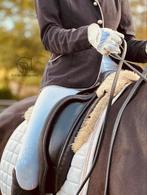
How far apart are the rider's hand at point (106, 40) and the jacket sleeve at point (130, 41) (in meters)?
0.56

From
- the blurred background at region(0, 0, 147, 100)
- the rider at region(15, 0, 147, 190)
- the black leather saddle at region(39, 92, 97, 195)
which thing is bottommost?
the blurred background at region(0, 0, 147, 100)

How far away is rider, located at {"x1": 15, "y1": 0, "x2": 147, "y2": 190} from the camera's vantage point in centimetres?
314

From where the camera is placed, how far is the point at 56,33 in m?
3.02

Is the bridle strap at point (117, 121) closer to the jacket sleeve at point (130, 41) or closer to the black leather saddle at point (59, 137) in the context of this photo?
the black leather saddle at point (59, 137)

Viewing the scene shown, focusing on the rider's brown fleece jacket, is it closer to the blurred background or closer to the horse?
the horse

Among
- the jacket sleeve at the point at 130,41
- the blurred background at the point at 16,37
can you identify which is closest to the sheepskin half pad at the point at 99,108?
the jacket sleeve at the point at 130,41

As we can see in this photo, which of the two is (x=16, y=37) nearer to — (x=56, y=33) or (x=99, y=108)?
(x=56, y=33)

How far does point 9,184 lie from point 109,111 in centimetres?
104

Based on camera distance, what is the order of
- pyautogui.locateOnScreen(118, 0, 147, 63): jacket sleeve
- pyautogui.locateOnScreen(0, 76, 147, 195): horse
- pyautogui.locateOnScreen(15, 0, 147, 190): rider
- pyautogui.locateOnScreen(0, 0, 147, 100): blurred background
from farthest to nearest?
1. pyautogui.locateOnScreen(0, 0, 147, 100): blurred background
2. pyautogui.locateOnScreen(118, 0, 147, 63): jacket sleeve
3. pyautogui.locateOnScreen(15, 0, 147, 190): rider
4. pyautogui.locateOnScreen(0, 76, 147, 195): horse

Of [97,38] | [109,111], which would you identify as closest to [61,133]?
[109,111]

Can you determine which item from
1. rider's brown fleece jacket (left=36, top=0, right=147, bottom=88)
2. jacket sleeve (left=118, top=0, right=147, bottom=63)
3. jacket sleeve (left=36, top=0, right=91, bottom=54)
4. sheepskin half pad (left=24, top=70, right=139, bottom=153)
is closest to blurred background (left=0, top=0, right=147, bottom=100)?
jacket sleeve (left=118, top=0, right=147, bottom=63)

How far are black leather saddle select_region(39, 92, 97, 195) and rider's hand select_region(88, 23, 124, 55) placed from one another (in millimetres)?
413

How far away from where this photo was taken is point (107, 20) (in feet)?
10.7

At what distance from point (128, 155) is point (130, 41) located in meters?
1.01
